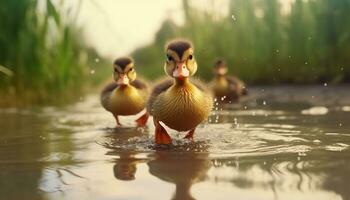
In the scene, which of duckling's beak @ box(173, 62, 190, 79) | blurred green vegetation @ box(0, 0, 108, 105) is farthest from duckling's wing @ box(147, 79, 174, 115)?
blurred green vegetation @ box(0, 0, 108, 105)

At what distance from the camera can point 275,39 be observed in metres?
12.3

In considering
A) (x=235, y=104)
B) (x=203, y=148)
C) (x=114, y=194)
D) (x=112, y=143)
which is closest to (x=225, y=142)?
(x=203, y=148)

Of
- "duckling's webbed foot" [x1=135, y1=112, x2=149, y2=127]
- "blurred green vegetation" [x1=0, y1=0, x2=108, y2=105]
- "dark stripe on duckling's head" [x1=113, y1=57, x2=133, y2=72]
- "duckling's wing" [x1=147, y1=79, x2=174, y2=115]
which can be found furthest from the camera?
"blurred green vegetation" [x1=0, y1=0, x2=108, y2=105]

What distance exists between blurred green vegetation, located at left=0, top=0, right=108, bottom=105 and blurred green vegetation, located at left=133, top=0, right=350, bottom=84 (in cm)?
387

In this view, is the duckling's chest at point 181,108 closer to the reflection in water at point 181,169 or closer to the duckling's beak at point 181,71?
the duckling's beak at point 181,71

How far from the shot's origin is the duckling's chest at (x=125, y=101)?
6941 millimetres

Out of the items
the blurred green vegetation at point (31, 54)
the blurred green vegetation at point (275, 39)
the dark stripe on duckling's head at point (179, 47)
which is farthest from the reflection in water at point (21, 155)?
the blurred green vegetation at point (275, 39)

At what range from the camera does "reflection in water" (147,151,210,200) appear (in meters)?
3.30

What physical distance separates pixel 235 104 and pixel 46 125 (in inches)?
144

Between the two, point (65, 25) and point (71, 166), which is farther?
point (65, 25)

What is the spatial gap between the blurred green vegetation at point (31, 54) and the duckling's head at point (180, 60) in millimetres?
5135

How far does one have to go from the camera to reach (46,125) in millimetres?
7246

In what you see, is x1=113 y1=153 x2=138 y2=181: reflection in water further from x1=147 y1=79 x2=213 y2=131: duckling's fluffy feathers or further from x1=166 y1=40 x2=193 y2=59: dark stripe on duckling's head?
x1=166 y1=40 x2=193 y2=59: dark stripe on duckling's head

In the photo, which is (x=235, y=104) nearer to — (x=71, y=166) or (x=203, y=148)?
(x=203, y=148)
